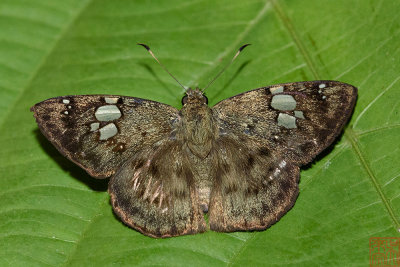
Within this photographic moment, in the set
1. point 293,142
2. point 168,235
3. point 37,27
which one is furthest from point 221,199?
point 37,27

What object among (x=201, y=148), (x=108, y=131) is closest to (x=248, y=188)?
(x=201, y=148)

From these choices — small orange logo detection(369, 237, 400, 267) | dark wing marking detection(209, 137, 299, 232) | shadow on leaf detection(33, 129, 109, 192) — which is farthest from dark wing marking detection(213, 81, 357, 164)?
shadow on leaf detection(33, 129, 109, 192)

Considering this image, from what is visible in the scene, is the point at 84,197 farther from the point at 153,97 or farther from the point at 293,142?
the point at 293,142

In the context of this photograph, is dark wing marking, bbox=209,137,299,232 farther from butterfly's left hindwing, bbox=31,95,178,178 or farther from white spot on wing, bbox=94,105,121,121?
white spot on wing, bbox=94,105,121,121

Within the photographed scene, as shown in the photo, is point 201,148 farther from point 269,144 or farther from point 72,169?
point 72,169

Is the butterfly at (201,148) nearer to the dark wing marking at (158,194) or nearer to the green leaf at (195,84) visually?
the dark wing marking at (158,194)

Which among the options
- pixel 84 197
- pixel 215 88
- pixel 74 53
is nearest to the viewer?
pixel 84 197
